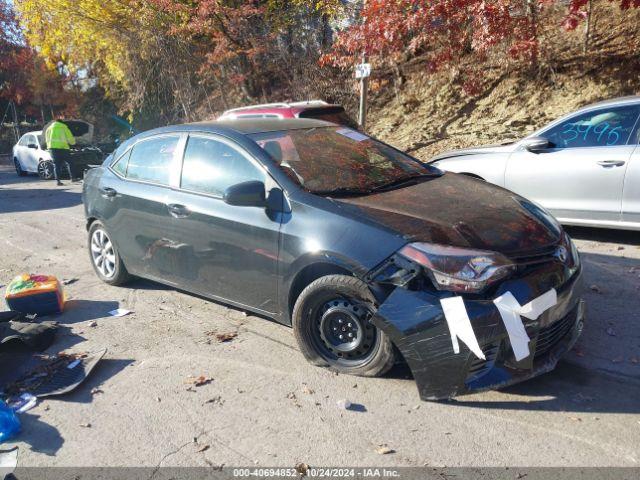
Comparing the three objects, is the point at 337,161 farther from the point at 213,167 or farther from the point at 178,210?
the point at 178,210

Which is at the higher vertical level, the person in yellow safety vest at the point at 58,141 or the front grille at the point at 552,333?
the person in yellow safety vest at the point at 58,141

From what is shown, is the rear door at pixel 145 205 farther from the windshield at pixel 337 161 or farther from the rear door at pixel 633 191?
the rear door at pixel 633 191

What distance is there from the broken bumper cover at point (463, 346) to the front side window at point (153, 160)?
2.68m

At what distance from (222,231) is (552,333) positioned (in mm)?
2438

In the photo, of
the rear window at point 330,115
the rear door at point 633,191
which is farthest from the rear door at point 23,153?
the rear door at point 633,191

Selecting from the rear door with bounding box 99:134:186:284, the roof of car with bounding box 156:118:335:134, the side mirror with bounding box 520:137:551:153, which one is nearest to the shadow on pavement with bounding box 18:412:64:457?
the rear door with bounding box 99:134:186:284

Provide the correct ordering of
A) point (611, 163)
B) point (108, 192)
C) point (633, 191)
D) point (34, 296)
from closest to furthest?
1. point (34, 296)
2. point (108, 192)
3. point (633, 191)
4. point (611, 163)

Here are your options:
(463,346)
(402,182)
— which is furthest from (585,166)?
(463,346)

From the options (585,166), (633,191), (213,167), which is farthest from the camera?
(585,166)

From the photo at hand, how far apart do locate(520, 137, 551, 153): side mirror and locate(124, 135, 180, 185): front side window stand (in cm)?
406

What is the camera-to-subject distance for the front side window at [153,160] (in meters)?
5.19

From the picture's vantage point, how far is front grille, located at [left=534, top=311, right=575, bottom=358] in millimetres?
3428

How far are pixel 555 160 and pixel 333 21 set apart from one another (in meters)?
10.7

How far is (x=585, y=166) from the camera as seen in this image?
634 cm
